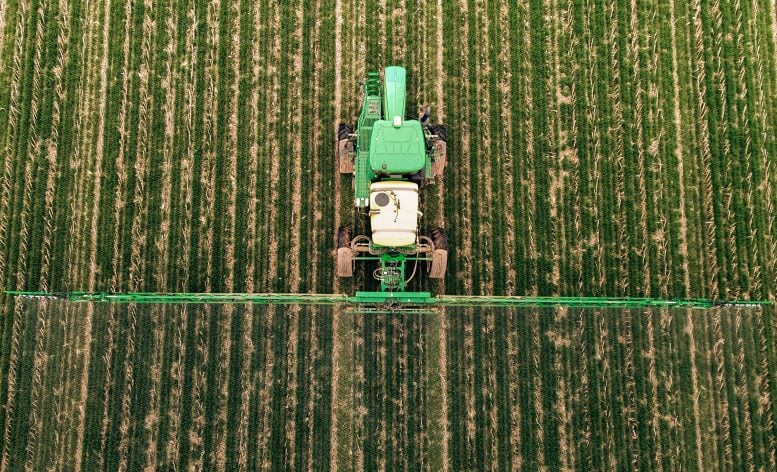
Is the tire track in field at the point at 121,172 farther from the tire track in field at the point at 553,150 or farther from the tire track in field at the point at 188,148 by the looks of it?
the tire track in field at the point at 553,150

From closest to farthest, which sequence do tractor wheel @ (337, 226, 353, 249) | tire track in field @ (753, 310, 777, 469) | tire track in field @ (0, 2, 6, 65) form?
tire track in field @ (753, 310, 777, 469), tractor wheel @ (337, 226, 353, 249), tire track in field @ (0, 2, 6, 65)

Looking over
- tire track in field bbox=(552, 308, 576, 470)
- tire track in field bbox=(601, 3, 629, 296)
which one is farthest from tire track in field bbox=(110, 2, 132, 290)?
tire track in field bbox=(601, 3, 629, 296)

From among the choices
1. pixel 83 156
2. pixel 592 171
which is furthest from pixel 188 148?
pixel 592 171

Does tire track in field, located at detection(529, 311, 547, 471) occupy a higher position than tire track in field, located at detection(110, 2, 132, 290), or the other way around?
tire track in field, located at detection(110, 2, 132, 290)

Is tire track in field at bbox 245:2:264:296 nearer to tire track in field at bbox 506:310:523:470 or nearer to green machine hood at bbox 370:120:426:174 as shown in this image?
green machine hood at bbox 370:120:426:174

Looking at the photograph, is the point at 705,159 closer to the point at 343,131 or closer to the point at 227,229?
the point at 343,131

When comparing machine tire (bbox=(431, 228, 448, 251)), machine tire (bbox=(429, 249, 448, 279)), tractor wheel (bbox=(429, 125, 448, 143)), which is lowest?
machine tire (bbox=(429, 249, 448, 279))

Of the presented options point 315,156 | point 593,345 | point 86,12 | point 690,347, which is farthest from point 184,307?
point 690,347
